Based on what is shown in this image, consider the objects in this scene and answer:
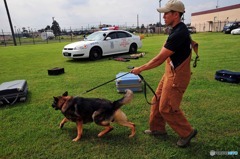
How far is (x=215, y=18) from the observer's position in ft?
177

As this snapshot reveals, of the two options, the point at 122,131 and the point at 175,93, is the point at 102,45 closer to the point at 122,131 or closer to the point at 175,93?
the point at 122,131

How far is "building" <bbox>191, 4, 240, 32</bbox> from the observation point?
4656cm

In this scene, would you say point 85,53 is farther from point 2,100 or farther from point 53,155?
point 53,155

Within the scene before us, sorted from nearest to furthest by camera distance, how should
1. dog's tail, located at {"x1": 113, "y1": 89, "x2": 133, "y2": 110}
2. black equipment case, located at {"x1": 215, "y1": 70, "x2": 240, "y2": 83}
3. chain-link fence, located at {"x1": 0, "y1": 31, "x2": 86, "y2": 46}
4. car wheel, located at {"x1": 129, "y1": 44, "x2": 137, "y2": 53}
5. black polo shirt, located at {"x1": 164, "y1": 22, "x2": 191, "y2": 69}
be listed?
black polo shirt, located at {"x1": 164, "y1": 22, "x2": 191, "y2": 69} → dog's tail, located at {"x1": 113, "y1": 89, "x2": 133, "y2": 110} → black equipment case, located at {"x1": 215, "y1": 70, "x2": 240, "y2": 83} → car wheel, located at {"x1": 129, "y1": 44, "x2": 137, "y2": 53} → chain-link fence, located at {"x1": 0, "y1": 31, "x2": 86, "y2": 46}

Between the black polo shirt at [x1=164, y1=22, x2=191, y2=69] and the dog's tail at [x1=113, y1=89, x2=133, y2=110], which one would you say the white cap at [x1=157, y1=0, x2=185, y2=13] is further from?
the dog's tail at [x1=113, y1=89, x2=133, y2=110]

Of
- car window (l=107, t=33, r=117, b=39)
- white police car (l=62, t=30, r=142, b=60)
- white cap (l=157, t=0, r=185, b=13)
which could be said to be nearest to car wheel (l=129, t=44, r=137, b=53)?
white police car (l=62, t=30, r=142, b=60)

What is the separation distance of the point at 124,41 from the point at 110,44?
1.10 metres

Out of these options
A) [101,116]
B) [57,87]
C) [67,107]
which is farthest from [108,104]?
[57,87]

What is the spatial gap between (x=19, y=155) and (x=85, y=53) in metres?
7.97

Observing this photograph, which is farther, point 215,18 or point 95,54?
point 215,18

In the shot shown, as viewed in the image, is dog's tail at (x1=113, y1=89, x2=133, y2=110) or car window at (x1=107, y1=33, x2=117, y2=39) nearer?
dog's tail at (x1=113, y1=89, x2=133, y2=110)

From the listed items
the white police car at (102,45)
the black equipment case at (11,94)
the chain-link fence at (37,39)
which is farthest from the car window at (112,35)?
the chain-link fence at (37,39)

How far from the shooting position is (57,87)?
20.0ft

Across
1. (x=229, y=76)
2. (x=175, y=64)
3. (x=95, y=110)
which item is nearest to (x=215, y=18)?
(x=229, y=76)
